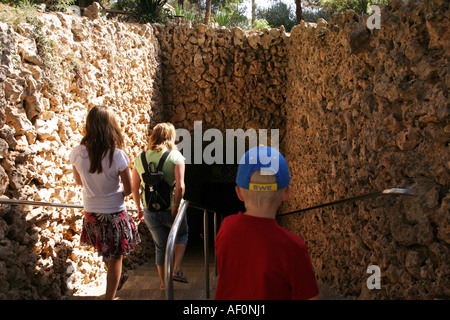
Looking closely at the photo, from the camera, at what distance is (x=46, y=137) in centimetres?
324

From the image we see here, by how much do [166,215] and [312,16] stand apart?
12.9 metres

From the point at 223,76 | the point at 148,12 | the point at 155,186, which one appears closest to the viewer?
the point at 155,186

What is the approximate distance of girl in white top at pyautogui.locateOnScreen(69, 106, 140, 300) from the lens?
2553 mm

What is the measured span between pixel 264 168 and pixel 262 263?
0.32 m

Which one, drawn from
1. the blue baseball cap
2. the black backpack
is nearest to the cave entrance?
the black backpack

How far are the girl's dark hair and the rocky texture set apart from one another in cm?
63

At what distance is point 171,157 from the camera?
322cm

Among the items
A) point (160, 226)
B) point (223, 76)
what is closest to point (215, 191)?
point (223, 76)

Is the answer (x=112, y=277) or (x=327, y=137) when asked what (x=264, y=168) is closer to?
(x=112, y=277)

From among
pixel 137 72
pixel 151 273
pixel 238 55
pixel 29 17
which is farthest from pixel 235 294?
pixel 238 55

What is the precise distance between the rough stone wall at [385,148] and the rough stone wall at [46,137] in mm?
2490

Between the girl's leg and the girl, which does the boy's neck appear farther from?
the girl

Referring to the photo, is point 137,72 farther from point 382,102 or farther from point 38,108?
point 382,102

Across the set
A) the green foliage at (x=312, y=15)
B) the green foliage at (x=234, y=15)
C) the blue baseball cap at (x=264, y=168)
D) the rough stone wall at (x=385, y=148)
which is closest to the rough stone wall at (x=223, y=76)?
the rough stone wall at (x=385, y=148)
